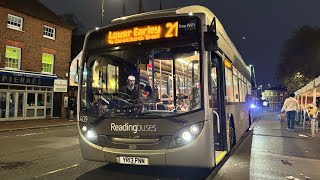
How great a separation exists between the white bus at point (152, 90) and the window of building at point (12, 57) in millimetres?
20095

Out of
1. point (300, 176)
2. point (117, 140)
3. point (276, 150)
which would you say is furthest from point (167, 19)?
point (276, 150)

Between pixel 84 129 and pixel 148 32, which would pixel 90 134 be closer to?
pixel 84 129

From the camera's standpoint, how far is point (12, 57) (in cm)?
2491

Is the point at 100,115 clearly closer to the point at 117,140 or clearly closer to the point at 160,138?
the point at 117,140

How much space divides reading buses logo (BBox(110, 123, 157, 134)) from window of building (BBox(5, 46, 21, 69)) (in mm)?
21226

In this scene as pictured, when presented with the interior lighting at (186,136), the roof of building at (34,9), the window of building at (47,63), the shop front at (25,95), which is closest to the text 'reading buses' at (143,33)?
the interior lighting at (186,136)

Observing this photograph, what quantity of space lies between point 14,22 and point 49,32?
3817mm

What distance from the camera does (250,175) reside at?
271 inches

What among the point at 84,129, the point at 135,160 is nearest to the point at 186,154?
the point at 135,160

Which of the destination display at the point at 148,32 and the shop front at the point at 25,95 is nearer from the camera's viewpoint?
the destination display at the point at 148,32

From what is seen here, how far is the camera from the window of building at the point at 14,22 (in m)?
24.8

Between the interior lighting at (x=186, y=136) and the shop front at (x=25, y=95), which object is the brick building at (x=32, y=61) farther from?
the interior lighting at (x=186, y=136)

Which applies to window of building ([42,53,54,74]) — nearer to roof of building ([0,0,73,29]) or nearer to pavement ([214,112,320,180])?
roof of building ([0,0,73,29])

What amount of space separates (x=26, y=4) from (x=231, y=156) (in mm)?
25718
